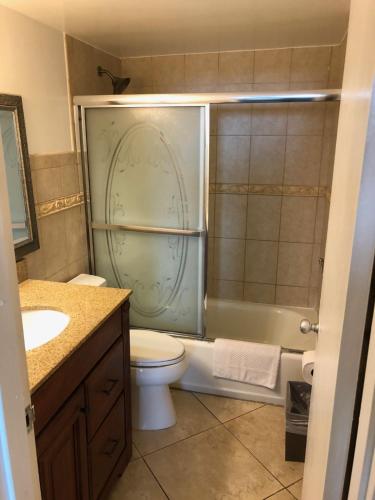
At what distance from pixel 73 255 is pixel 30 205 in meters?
0.59

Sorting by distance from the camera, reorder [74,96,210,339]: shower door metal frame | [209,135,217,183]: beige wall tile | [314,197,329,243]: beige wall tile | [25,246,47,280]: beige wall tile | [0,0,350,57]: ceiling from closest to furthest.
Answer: [0,0,350,57]: ceiling
[25,246,47,280]: beige wall tile
[74,96,210,339]: shower door metal frame
[314,197,329,243]: beige wall tile
[209,135,217,183]: beige wall tile

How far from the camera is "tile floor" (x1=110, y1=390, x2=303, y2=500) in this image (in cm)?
184

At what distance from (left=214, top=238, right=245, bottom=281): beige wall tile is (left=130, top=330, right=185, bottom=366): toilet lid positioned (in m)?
1.05

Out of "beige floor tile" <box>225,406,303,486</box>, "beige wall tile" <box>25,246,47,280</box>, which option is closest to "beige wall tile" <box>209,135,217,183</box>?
"beige wall tile" <box>25,246,47,280</box>

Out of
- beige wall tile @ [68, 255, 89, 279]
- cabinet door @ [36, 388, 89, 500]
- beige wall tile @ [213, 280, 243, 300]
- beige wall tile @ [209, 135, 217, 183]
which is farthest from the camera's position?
beige wall tile @ [213, 280, 243, 300]

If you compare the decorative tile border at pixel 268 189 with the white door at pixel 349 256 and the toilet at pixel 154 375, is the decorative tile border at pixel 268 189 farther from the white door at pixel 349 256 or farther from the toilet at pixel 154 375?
the white door at pixel 349 256

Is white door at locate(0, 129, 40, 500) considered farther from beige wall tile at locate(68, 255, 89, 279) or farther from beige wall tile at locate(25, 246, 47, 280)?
beige wall tile at locate(68, 255, 89, 279)

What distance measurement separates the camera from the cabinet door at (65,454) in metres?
1.20

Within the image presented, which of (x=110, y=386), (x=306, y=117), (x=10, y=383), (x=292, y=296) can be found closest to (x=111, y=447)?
(x=110, y=386)

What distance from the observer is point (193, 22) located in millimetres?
2080

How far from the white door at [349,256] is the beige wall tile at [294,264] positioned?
1984mm

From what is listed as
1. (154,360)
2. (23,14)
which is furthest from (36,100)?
(154,360)

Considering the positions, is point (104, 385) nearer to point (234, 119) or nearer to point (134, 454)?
point (134, 454)

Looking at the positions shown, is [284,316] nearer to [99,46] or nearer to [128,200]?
[128,200]
